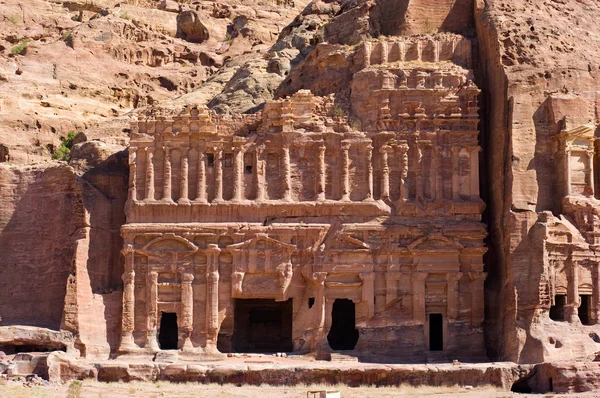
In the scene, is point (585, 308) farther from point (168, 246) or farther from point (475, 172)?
point (168, 246)

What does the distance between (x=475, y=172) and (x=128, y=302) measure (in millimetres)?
13842

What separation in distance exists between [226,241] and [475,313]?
31.4 ft

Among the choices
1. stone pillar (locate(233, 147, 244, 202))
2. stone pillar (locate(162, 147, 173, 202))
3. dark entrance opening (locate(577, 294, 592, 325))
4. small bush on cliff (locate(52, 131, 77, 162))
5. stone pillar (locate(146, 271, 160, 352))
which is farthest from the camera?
small bush on cliff (locate(52, 131, 77, 162))

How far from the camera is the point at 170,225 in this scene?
4831cm

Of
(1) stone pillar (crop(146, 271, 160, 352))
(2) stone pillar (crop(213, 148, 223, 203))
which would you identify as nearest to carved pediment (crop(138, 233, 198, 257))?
(1) stone pillar (crop(146, 271, 160, 352))

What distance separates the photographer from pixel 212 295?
47.8 meters

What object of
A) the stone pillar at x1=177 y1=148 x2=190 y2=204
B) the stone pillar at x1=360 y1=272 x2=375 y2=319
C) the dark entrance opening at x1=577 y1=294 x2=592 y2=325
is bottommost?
the dark entrance opening at x1=577 y1=294 x2=592 y2=325

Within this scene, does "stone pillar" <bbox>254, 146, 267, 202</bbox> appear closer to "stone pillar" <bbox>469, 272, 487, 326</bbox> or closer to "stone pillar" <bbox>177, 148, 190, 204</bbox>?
"stone pillar" <bbox>177, 148, 190, 204</bbox>

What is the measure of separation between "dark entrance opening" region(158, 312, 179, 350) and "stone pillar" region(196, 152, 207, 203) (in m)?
4.87

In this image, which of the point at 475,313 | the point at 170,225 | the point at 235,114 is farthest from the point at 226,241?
the point at 475,313

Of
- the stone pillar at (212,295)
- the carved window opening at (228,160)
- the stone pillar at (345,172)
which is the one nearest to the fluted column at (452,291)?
the stone pillar at (345,172)

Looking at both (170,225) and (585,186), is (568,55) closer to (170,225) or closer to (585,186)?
(585,186)

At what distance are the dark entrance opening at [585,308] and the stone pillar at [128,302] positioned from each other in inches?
643

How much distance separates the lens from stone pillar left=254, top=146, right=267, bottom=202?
160 ft
